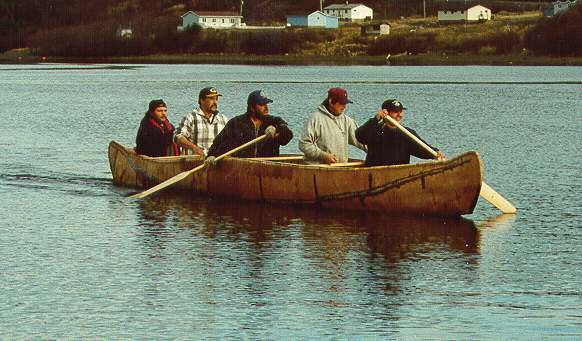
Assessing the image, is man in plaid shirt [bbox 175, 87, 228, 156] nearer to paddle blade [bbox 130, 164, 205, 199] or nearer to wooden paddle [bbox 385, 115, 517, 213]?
paddle blade [bbox 130, 164, 205, 199]

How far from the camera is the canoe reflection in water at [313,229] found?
18.9 meters

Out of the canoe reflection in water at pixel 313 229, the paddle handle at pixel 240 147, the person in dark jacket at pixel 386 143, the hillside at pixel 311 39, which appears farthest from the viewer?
the hillside at pixel 311 39

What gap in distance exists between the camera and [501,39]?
139 m

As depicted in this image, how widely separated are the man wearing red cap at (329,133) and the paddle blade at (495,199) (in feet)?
6.60

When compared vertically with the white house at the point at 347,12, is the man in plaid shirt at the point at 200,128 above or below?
above

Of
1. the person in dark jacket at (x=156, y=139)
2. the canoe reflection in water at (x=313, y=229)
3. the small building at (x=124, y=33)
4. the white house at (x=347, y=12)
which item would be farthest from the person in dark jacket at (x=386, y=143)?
the white house at (x=347, y=12)

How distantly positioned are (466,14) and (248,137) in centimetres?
15292

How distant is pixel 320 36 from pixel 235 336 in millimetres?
151139

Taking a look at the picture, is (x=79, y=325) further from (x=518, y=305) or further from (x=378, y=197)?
(x=378, y=197)

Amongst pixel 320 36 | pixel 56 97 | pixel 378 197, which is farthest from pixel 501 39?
pixel 378 197

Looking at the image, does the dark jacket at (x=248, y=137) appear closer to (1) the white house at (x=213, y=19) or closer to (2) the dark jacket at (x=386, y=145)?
(2) the dark jacket at (x=386, y=145)

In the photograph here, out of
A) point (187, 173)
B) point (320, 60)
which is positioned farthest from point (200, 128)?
point (320, 60)

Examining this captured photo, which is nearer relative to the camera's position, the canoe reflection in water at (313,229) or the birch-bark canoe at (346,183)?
the canoe reflection in water at (313,229)

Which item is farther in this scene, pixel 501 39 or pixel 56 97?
pixel 501 39
